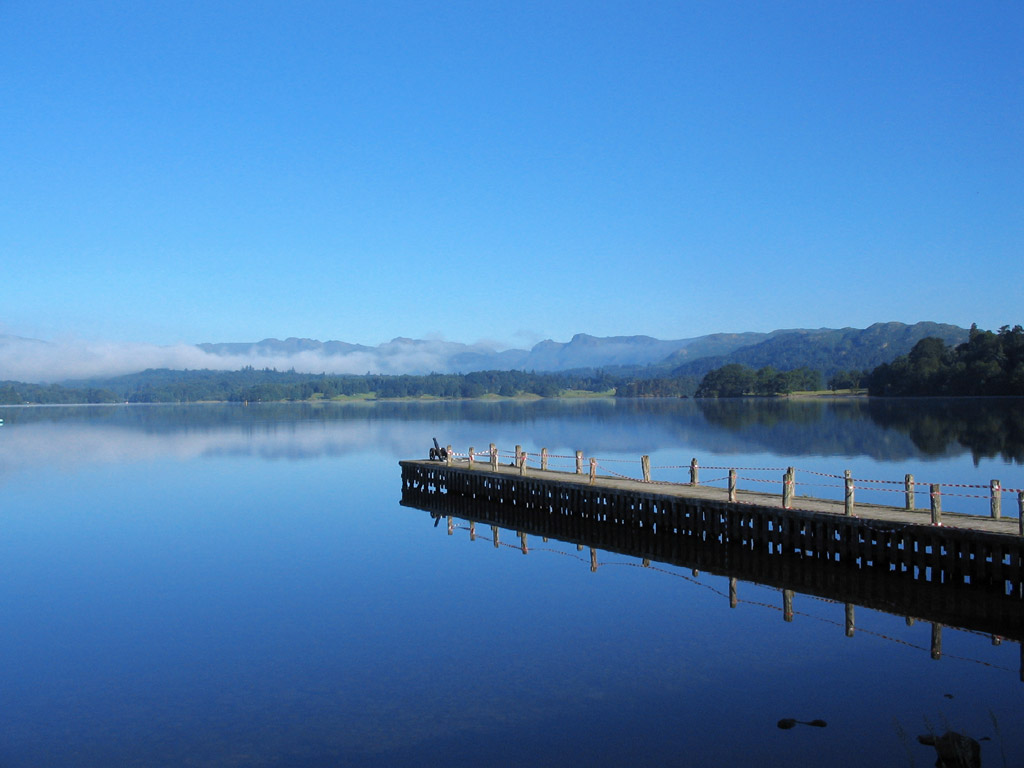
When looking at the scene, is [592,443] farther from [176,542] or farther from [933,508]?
[933,508]

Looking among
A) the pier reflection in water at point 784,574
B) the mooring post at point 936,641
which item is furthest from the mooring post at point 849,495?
the mooring post at point 936,641

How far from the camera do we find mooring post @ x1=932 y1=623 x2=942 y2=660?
16.2 m

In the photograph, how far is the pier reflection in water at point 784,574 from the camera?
60.5 ft

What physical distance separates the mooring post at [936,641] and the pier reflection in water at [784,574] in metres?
0.01

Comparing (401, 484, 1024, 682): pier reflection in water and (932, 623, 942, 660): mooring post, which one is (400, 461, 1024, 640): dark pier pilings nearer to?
(401, 484, 1024, 682): pier reflection in water

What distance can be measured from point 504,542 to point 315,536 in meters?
7.64

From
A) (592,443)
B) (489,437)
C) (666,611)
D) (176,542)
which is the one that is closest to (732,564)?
(666,611)

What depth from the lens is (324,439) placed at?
9550 cm

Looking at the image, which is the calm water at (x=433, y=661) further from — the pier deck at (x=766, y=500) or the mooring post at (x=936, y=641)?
the pier deck at (x=766, y=500)

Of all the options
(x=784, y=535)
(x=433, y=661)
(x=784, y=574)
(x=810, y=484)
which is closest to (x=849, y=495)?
(x=784, y=535)

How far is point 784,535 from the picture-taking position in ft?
81.4

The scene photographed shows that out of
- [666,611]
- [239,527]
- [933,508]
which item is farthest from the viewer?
[239,527]

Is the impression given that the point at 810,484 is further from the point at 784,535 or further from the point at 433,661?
the point at 433,661

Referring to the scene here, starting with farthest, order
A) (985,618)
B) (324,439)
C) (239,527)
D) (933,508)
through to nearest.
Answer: (324,439)
(239,527)
(933,508)
(985,618)
